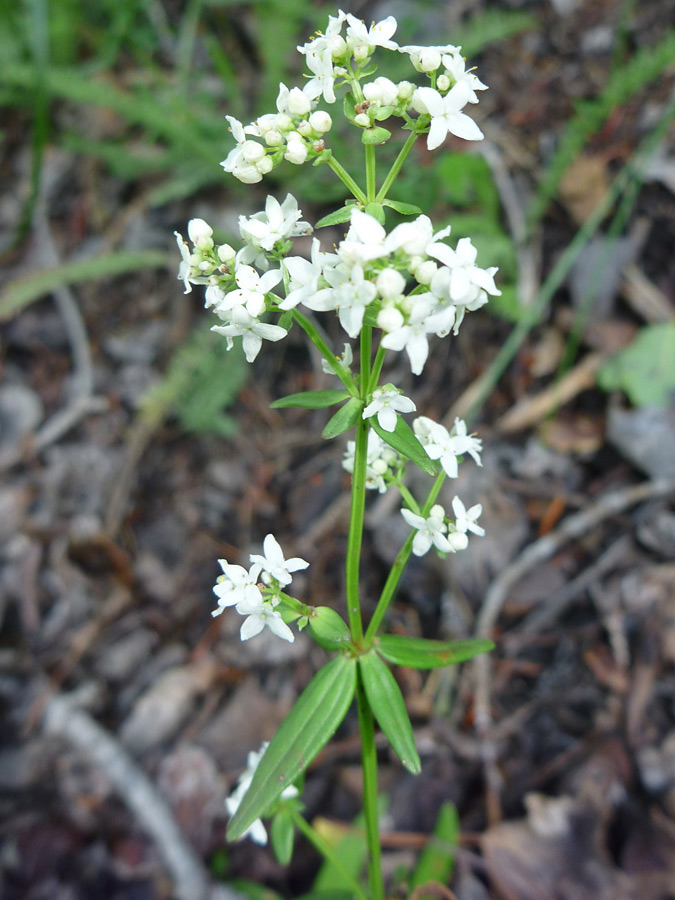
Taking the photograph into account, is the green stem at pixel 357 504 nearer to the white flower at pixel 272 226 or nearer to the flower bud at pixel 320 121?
the white flower at pixel 272 226

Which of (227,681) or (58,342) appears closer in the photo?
(227,681)

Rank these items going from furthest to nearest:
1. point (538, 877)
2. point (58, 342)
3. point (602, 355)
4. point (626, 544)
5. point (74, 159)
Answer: point (74, 159)
point (58, 342)
point (602, 355)
point (626, 544)
point (538, 877)

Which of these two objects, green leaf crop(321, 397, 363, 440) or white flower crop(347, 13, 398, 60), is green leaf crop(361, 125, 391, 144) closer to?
white flower crop(347, 13, 398, 60)

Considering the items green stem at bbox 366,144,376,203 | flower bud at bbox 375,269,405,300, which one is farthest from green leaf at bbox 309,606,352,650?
green stem at bbox 366,144,376,203

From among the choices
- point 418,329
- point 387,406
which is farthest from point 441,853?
point 418,329

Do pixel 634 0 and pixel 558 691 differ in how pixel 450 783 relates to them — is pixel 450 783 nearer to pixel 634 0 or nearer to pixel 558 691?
pixel 558 691

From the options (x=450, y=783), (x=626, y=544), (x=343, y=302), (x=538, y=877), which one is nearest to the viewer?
(x=343, y=302)

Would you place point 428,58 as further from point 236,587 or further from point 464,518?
point 236,587

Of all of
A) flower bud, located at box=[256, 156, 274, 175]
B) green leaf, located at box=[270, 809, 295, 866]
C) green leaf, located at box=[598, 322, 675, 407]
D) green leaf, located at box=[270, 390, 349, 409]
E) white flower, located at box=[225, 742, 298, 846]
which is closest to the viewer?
flower bud, located at box=[256, 156, 274, 175]

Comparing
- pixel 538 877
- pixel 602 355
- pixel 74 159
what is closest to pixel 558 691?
pixel 538 877
